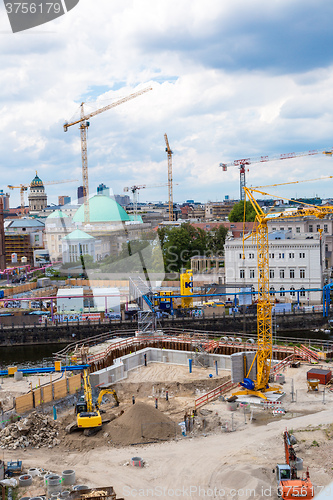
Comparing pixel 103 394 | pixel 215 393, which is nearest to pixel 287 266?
pixel 215 393

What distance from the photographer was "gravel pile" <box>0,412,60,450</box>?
69.9ft

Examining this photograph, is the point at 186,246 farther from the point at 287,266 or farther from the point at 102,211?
the point at 102,211

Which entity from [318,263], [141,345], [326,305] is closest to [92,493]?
[141,345]

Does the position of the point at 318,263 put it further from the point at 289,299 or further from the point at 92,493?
the point at 92,493

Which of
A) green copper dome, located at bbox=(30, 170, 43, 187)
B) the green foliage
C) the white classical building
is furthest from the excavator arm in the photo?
green copper dome, located at bbox=(30, 170, 43, 187)

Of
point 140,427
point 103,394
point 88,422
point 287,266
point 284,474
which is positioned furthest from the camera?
point 287,266

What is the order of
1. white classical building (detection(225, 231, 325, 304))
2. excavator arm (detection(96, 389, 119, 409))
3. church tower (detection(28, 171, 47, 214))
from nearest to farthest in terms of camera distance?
excavator arm (detection(96, 389, 119, 409)) → white classical building (detection(225, 231, 325, 304)) → church tower (detection(28, 171, 47, 214))

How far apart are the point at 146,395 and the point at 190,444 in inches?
318

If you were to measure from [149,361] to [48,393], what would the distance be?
389 inches

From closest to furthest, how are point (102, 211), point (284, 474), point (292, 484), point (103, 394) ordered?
1. point (292, 484)
2. point (284, 474)
3. point (103, 394)
4. point (102, 211)

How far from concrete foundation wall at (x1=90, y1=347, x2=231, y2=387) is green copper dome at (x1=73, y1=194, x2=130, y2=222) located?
76794 mm

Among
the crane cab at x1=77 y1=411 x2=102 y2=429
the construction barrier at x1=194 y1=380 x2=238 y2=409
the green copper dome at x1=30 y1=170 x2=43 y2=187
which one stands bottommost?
the construction barrier at x1=194 y1=380 x2=238 y2=409

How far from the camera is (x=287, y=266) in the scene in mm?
52469

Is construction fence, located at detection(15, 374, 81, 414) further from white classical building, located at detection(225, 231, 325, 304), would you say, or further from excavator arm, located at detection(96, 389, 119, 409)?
white classical building, located at detection(225, 231, 325, 304)
